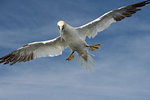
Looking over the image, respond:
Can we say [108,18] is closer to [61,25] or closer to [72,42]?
[72,42]

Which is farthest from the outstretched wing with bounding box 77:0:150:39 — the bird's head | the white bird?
the bird's head

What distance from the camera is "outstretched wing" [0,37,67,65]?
39.9 feet

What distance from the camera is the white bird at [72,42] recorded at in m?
10.7

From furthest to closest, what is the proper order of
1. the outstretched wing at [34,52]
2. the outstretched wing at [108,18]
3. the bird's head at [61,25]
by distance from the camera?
the outstretched wing at [34,52], the outstretched wing at [108,18], the bird's head at [61,25]

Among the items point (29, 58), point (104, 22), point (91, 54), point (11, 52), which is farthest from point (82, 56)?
point (11, 52)

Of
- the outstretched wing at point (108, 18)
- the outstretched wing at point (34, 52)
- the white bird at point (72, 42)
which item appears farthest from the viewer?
the outstretched wing at point (34, 52)

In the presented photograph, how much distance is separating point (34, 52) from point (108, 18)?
4.40 metres

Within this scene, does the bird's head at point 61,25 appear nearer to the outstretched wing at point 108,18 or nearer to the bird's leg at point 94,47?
the outstretched wing at point 108,18

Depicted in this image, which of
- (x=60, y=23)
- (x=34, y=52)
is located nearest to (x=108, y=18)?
(x=60, y=23)

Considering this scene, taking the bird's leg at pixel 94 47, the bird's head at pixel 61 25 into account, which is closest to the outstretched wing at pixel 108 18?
the bird's leg at pixel 94 47

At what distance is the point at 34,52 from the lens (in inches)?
489

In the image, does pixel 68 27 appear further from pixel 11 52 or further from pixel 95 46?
pixel 11 52

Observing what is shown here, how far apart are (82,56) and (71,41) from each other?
1.33 metres

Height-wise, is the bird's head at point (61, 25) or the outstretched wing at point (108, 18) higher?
the outstretched wing at point (108, 18)
